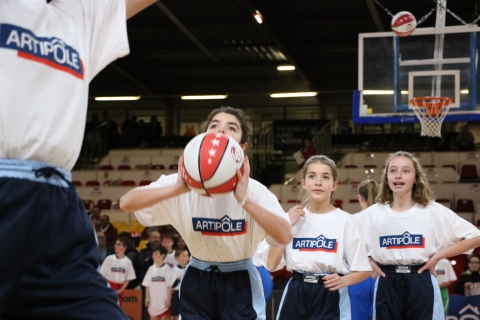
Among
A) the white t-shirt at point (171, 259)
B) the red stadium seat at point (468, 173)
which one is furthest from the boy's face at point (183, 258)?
the red stadium seat at point (468, 173)

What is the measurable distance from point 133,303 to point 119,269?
71 centimetres

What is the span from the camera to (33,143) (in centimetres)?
250

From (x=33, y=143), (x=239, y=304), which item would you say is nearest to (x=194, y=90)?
(x=239, y=304)

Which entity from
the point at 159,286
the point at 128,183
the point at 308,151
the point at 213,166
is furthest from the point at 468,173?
the point at 213,166

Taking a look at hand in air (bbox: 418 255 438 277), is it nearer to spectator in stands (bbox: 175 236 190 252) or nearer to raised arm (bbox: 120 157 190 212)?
raised arm (bbox: 120 157 190 212)

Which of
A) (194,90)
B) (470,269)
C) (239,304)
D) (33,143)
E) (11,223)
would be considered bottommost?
(470,269)

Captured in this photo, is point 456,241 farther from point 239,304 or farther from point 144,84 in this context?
point 144,84

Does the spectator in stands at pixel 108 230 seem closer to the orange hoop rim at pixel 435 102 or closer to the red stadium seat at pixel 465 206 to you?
the red stadium seat at pixel 465 206

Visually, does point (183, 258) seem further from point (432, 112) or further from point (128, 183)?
point (128, 183)

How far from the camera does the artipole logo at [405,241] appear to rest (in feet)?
20.9

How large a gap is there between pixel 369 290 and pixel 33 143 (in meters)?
5.78

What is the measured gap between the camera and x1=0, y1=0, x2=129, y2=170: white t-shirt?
2488 millimetres

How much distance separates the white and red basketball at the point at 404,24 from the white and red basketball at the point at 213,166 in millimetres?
6775

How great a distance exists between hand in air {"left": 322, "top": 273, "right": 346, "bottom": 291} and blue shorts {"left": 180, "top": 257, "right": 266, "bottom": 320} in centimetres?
138
